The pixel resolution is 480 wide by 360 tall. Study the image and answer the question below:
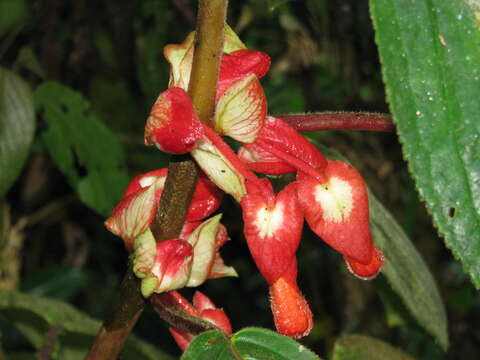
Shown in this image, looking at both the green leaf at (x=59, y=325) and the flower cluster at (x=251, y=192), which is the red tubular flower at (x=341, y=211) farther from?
the green leaf at (x=59, y=325)

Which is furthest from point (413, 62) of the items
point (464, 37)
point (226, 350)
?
point (226, 350)

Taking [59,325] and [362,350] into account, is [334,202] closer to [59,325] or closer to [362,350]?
[362,350]

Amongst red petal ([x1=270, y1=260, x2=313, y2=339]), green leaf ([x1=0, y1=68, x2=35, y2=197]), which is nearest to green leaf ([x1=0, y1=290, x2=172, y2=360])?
green leaf ([x1=0, y1=68, x2=35, y2=197])

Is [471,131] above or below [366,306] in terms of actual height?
above

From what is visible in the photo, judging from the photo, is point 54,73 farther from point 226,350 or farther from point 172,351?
point 226,350

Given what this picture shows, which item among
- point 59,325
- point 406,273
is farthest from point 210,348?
point 59,325

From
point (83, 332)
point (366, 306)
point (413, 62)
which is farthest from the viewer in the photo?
point (366, 306)
